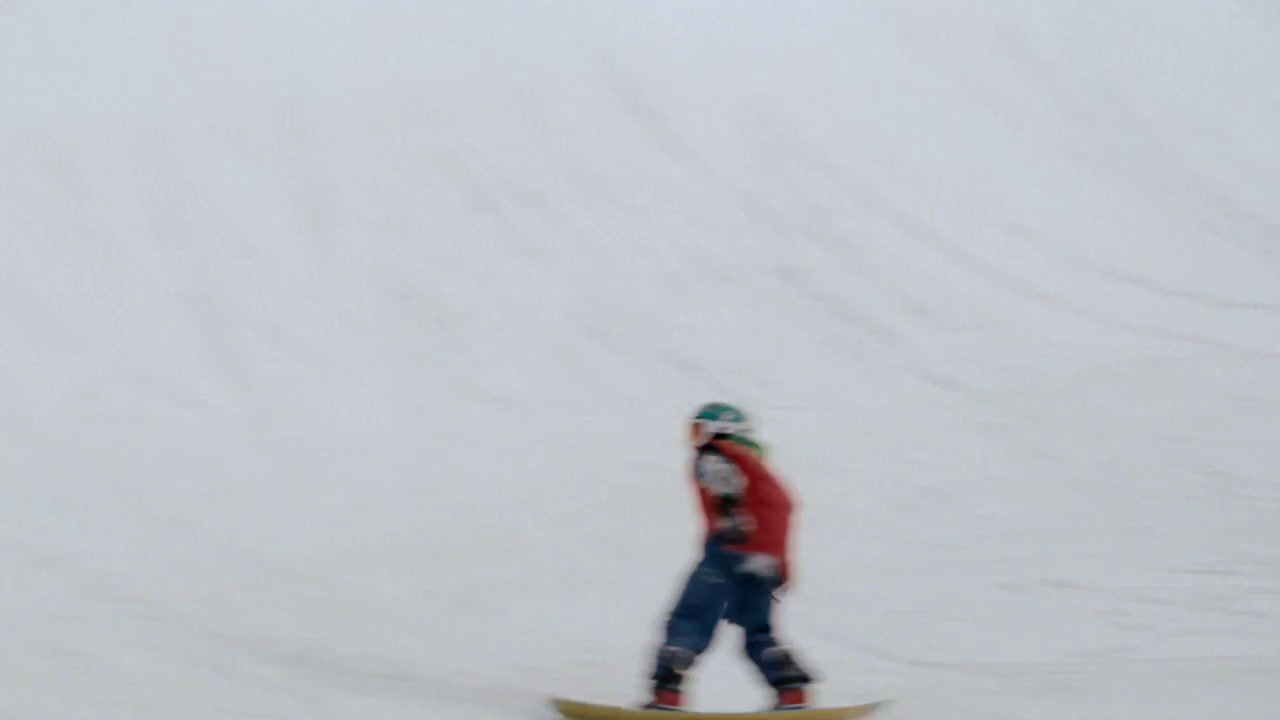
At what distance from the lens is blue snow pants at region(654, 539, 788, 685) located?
511cm

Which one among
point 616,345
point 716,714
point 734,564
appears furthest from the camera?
point 616,345

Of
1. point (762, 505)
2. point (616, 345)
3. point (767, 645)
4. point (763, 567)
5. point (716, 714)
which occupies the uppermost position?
point (616, 345)

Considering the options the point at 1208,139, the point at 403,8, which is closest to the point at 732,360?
the point at 1208,139

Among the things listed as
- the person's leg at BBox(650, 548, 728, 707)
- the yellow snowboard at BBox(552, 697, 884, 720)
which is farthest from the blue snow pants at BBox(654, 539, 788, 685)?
the yellow snowboard at BBox(552, 697, 884, 720)

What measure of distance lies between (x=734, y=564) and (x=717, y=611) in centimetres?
13

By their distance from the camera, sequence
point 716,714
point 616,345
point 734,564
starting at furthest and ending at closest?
point 616,345, point 734,564, point 716,714

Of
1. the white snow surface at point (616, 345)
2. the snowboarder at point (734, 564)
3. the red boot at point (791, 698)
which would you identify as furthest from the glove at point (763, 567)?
the white snow surface at point (616, 345)

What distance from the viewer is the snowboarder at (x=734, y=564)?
507 centimetres

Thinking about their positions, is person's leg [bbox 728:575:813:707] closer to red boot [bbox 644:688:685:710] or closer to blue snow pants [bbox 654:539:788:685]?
blue snow pants [bbox 654:539:788:685]

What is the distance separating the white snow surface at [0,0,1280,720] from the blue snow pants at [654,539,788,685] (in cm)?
74

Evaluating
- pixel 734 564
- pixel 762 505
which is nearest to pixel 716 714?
pixel 734 564

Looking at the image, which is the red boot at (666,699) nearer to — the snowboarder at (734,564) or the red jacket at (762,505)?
the snowboarder at (734,564)

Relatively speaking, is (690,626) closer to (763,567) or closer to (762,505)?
(763,567)

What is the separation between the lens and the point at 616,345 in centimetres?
1132
